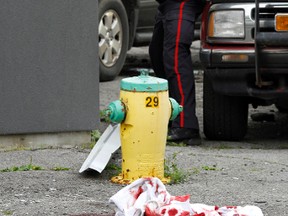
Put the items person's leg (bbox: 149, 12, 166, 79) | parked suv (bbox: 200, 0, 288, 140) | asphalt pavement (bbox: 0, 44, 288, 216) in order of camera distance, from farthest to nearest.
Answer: person's leg (bbox: 149, 12, 166, 79), parked suv (bbox: 200, 0, 288, 140), asphalt pavement (bbox: 0, 44, 288, 216)

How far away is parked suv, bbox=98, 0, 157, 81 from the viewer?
11.5m

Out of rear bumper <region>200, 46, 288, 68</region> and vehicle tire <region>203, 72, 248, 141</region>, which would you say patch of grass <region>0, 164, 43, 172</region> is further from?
vehicle tire <region>203, 72, 248, 141</region>

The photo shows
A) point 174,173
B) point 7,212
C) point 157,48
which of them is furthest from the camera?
point 157,48

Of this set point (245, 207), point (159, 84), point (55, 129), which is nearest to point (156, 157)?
point (159, 84)

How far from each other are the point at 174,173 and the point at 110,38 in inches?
203

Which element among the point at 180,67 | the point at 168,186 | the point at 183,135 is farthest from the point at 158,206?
the point at 180,67

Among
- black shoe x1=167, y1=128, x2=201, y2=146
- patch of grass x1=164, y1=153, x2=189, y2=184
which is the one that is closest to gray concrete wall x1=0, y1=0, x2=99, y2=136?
black shoe x1=167, y1=128, x2=201, y2=146

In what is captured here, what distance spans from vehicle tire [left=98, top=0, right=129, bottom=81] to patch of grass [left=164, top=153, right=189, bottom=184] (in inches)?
174

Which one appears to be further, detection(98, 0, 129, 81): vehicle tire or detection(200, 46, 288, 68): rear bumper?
detection(98, 0, 129, 81): vehicle tire

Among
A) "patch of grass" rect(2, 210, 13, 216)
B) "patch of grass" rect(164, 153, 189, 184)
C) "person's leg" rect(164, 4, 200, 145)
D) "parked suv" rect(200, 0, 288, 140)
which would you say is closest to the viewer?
"patch of grass" rect(2, 210, 13, 216)

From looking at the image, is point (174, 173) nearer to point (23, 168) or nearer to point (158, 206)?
point (23, 168)

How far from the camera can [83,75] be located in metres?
7.84

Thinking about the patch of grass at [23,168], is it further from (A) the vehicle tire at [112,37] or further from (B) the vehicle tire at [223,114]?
(A) the vehicle tire at [112,37]

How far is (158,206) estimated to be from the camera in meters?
5.34
